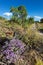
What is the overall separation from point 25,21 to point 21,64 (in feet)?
33.1

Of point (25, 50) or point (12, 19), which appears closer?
point (25, 50)

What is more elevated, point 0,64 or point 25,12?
point 25,12

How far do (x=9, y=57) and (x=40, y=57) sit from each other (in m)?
1.39

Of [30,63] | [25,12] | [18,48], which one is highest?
[25,12]

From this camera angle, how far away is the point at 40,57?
705 cm

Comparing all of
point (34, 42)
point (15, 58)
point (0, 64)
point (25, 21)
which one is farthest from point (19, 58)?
point (25, 21)

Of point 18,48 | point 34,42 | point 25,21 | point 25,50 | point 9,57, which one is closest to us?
point 9,57

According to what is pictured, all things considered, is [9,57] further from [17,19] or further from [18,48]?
[17,19]

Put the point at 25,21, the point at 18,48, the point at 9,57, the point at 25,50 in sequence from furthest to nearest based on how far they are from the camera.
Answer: the point at 25,21 → the point at 25,50 → the point at 18,48 → the point at 9,57

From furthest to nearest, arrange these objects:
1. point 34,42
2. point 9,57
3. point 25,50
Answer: point 34,42 < point 25,50 < point 9,57

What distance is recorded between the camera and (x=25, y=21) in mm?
16312

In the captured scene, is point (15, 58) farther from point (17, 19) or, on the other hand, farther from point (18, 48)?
point (17, 19)

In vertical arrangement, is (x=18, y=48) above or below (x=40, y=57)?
above

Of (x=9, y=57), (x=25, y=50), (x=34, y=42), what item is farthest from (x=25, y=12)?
(x=9, y=57)
